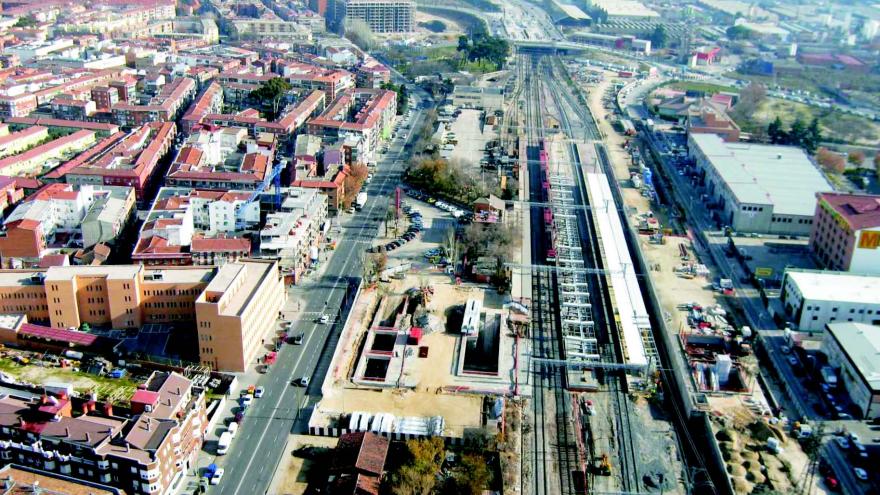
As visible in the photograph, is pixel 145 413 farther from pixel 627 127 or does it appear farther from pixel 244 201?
pixel 627 127

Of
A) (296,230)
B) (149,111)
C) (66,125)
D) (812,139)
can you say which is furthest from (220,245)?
(812,139)

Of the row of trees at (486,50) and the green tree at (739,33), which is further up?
the green tree at (739,33)

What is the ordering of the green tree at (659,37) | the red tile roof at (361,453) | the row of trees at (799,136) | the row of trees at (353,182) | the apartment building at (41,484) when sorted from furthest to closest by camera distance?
the green tree at (659,37) < the row of trees at (799,136) < the row of trees at (353,182) < the red tile roof at (361,453) < the apartment building at (41,484)

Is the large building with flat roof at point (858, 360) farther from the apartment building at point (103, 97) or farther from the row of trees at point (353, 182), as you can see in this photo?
the apartment building at point (103, 97)

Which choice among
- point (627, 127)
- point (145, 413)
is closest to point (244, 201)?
point (145, 413)

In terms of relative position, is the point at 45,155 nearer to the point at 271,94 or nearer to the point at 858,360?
the point at 271,94

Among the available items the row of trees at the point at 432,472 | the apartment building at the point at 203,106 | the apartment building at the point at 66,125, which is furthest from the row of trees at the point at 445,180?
the row of trees at the point at 432,472

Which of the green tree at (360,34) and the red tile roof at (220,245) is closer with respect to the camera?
the red tile roof at (220,245)
